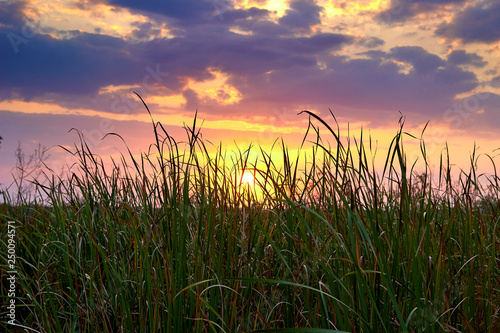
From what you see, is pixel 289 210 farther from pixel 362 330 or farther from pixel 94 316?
pixel 94 316

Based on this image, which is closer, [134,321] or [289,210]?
[134,321]

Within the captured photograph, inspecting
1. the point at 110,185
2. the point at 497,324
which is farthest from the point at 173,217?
the point at 497,324

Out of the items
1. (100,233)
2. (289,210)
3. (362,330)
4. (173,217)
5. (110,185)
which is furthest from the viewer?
(110,185)

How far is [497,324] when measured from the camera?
2561 millimetres

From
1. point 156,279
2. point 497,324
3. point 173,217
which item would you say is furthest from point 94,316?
point 497,324

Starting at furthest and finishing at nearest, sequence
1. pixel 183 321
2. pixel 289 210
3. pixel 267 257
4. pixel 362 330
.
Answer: pixel 267 257
pixel 289 210
pixel 183 321
pixel 362 330

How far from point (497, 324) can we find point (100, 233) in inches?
102

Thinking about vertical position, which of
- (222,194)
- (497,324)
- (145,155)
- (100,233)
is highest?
(145,155)

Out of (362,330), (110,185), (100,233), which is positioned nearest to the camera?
(362,330)

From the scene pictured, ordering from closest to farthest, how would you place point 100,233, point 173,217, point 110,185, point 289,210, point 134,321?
point 173,217 < point 134,321 < point 289,210 < point 100,233 < point 110,185

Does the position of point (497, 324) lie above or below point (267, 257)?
below

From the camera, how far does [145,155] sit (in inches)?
132

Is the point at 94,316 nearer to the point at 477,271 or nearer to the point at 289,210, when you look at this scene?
the point at 289,210

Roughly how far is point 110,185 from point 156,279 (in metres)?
1.60
